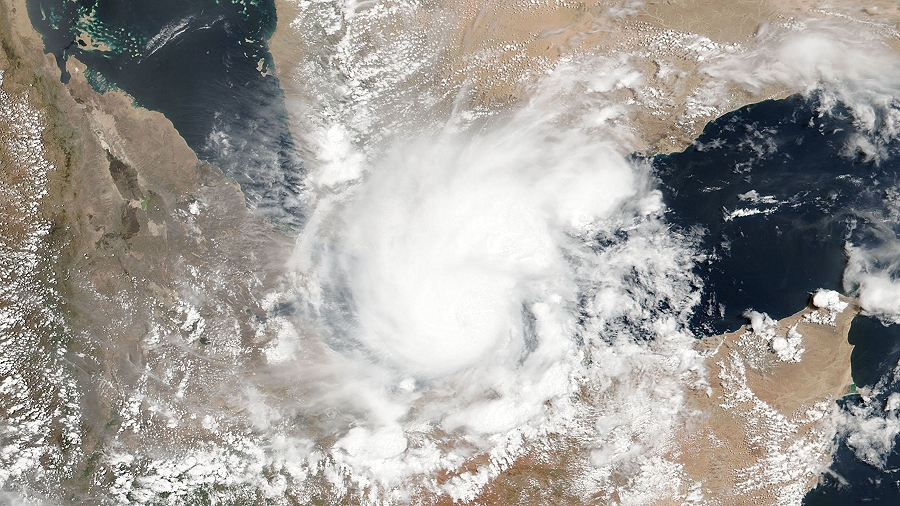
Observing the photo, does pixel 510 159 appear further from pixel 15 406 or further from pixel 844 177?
pixel 15 406

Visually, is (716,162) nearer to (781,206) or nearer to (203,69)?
(781,206)

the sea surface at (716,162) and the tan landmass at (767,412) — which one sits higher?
the sea surface at (716,162)

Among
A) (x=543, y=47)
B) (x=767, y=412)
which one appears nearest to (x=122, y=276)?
(x=543, y=47)

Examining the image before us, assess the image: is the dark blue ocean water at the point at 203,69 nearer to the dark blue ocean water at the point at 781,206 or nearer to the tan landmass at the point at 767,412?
the dark blue ocean water at the point at 781,206

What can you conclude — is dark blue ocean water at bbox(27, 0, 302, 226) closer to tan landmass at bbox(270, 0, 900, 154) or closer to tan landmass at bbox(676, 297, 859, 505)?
tan landmass at bbox(270, 0, 900, 154)

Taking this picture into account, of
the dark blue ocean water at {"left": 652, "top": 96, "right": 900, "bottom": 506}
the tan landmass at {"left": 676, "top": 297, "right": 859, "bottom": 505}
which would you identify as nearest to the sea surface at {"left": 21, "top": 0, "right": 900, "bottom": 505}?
the dark blue ocean water at {"left": 652, "top": 96, "right": 900, "bottom": 506}

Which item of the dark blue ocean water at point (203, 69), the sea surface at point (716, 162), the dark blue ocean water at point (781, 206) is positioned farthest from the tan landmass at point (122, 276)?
the dark blue ocean water at point (781, 206)
